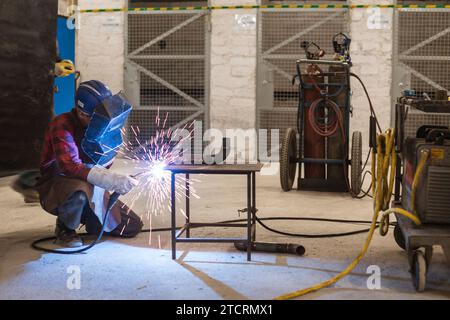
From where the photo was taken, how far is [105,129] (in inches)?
161

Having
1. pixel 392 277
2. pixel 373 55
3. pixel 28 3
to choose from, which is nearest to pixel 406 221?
pixel 392 277

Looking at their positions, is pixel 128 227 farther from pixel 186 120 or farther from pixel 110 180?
pixel 186 120

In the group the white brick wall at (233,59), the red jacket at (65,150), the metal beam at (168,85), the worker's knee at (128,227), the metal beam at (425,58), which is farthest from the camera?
the metal beam at (168,85)

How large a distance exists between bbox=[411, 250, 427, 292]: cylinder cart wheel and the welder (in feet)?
5.81

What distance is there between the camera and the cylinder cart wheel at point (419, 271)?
125 inches

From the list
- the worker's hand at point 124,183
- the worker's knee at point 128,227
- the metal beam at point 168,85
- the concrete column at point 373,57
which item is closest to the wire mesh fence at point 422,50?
the concrete column at point 373,57

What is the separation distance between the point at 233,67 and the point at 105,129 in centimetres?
650

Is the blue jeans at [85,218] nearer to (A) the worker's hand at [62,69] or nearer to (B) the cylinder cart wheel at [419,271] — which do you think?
(B) the cylinder cart wheel at [419,271]

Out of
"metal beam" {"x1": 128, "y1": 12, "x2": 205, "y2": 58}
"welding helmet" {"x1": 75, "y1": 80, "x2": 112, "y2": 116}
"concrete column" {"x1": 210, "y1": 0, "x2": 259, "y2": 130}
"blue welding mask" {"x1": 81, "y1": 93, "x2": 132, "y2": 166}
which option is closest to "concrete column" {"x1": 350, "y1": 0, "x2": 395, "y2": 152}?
"concrete column" {"x1": 210, "y1": 0, "x2": 259, "y2": 130}

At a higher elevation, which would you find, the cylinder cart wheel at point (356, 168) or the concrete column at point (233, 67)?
the concrete column at point (233, 67)

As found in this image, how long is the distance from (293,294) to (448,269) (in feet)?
3.76

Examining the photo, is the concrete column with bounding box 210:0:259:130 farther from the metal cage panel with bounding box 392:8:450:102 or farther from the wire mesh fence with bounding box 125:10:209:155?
the metal cage panel with bounding box 392:8:450:102

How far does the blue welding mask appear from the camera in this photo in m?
4.03
